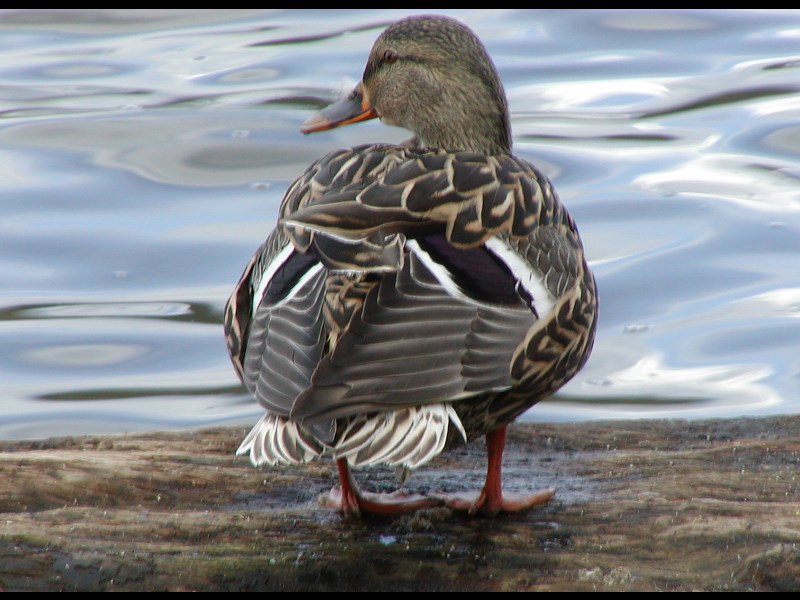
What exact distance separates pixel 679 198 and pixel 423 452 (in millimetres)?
7113

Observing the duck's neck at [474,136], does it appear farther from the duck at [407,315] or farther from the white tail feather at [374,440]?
the white tail feather at [374,440]

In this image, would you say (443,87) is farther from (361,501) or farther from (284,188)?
(284,188)

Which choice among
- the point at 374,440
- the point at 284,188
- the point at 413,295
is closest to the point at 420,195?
the point at 413,295

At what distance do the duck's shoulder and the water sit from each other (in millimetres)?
1817

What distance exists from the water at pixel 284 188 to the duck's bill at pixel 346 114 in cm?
73

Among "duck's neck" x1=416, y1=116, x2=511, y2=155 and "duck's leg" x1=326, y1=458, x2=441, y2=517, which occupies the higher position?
"duck's neck" x1=416, y1=116, x2=511, y2=155

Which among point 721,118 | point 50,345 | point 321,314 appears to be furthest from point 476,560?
point 721,118

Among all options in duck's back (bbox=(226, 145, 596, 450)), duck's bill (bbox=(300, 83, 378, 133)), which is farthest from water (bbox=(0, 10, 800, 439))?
duck's back (bbox=(226, 145, 596, 450))

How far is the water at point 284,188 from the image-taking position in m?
7.73

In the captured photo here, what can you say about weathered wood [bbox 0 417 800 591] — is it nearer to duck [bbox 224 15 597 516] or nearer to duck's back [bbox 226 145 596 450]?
duck [bbox 224 15 597 516]

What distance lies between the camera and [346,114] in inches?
217

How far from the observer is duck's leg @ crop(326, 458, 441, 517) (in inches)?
166

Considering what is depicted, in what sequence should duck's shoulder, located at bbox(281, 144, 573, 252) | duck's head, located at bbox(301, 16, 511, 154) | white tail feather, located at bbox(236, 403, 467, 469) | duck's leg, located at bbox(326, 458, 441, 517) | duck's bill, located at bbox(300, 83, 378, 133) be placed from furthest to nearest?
duck's bill, located at bbox(300, 83, 378, 133)
duck's head, located at bbox(301, 16, 511, 154)
duck's leg, located at bbox(326, 458, 441, 517)
duck's shoulder, located at bbox(281, 144, 573, 252)
white tail feather, located at bbox(236, 403, 467, 469)

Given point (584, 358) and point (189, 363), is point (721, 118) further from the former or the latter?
point (584, 358)
